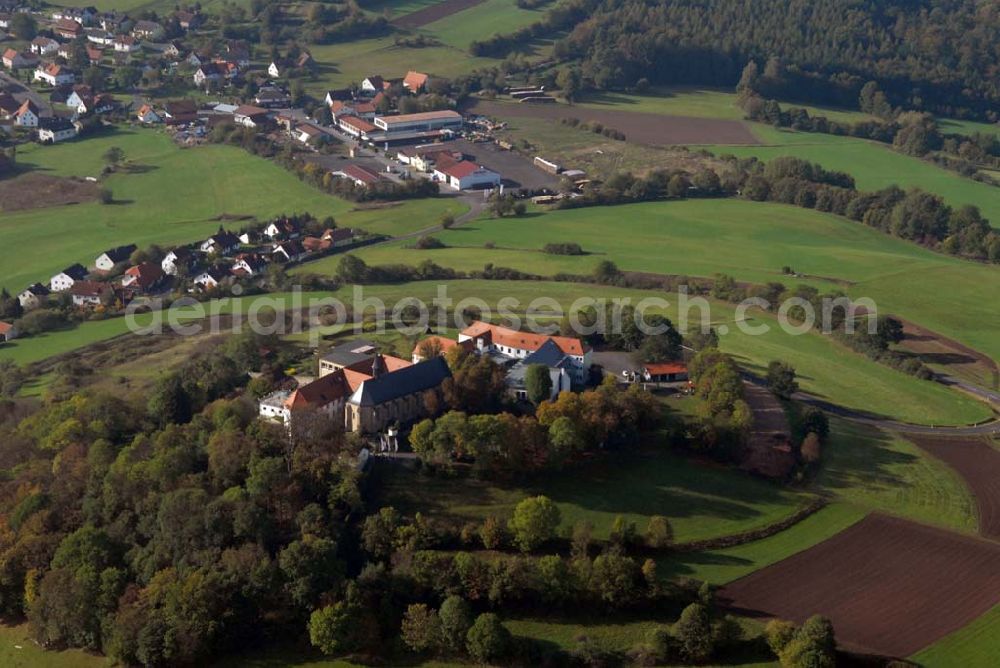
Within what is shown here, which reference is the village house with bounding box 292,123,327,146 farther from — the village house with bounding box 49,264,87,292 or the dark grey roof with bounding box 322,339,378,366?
the dark grey roof with bounding box 322,339,378,366

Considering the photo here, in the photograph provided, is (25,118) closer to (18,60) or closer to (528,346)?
(18,60)

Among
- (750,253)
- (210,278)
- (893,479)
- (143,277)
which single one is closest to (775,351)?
(893,479)

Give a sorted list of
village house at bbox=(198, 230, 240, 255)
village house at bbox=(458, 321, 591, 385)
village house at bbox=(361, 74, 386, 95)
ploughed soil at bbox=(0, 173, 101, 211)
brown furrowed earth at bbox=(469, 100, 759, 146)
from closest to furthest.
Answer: village house at bbox=(458, 321, 591, 385)
village house at bbox=(198, 230, 240, 255)
ploughed soil at bbox=(0, 173, 101, 211)
brown furrowed earth at bbox=(469, 100, 759, 146)
village house at bbox=(361, 74, 386, 95)

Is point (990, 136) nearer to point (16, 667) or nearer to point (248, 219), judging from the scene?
point (248, 219)

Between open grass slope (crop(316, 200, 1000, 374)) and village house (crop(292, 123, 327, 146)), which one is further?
village house (crop(292, 123, 327, 146))

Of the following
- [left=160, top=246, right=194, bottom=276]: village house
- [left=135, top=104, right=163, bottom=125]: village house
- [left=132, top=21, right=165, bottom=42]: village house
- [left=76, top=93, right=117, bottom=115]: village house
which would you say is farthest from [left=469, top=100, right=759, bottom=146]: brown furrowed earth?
[left=160, top=246, right=194, bottom=276]: village house

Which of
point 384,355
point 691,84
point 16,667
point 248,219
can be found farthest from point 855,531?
point 691,84

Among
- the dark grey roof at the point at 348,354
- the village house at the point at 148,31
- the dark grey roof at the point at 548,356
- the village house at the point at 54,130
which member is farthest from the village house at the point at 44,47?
the dark grey roof at the point at 548,356
